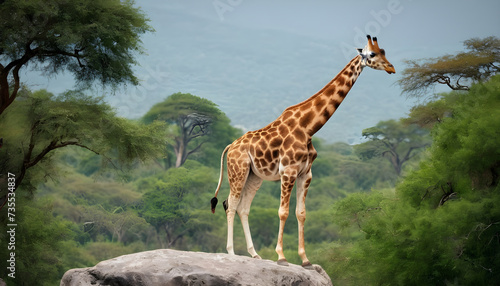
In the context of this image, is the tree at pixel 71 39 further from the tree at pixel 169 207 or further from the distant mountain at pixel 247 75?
the distant mountain at pixel 247 75

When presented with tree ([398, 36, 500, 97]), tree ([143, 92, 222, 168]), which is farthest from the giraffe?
tree ([143, 92, 222, 168])

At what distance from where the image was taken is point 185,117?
38.5 m

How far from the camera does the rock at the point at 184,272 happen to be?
7934mm

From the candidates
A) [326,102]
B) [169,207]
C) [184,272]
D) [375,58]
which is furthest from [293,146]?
[169,207]

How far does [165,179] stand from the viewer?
113 ft

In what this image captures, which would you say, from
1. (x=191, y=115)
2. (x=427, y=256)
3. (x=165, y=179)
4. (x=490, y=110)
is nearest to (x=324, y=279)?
(x=427, y=256)

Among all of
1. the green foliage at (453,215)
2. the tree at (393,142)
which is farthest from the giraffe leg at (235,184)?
the tree at (393,142)

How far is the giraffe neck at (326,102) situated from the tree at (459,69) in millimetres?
8542

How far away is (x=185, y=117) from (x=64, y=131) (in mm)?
24393

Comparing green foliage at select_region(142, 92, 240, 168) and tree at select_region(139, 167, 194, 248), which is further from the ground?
green foliage at select_region(142, 92, 240, 168)

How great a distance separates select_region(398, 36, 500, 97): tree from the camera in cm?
1712

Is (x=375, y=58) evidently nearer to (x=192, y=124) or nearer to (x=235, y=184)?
(x=235, y=184)

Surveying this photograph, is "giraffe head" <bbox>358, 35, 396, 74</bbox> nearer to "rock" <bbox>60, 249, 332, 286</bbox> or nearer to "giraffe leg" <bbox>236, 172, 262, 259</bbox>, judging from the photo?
"giraffe leg" <bbox>236, 172, 262, 259</bbox>

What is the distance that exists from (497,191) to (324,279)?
333cm
